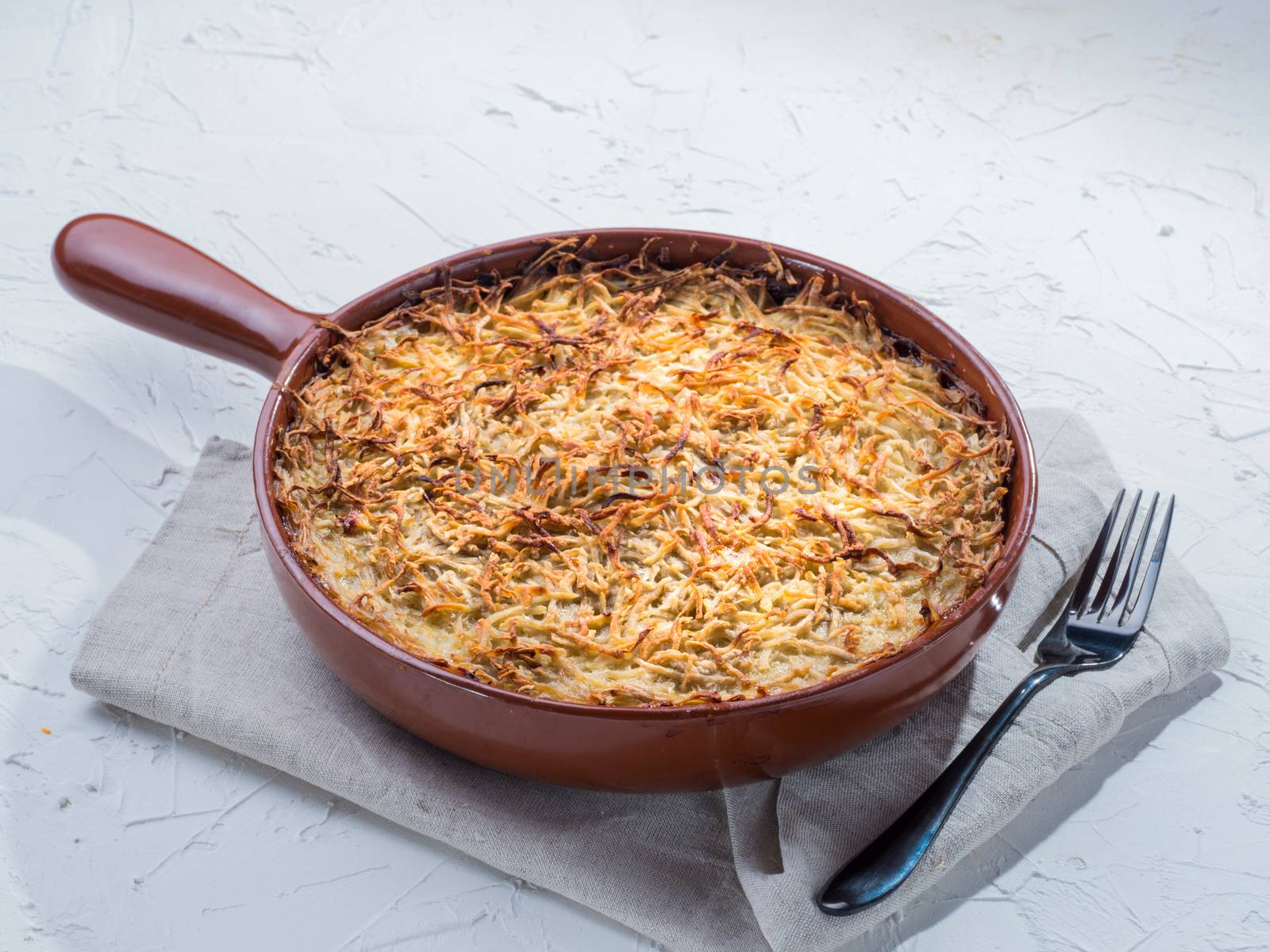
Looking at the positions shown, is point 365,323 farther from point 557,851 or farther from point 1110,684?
point 1110,684

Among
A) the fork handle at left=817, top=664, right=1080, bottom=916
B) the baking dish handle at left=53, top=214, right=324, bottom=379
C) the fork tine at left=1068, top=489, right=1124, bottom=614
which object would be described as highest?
the baking dish handle at left=53, top=214, right=324, bottom=379

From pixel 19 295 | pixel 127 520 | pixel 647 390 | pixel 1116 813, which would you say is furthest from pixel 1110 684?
pixel 19 295

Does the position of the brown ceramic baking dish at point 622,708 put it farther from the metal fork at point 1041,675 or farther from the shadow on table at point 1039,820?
the shadow on table at point 1039,820

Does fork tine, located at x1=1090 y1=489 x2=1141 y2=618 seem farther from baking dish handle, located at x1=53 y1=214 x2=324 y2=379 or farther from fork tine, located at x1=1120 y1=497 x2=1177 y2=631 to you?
baking dish handle, located at x1=53 y1=214 x2=324 y2=379

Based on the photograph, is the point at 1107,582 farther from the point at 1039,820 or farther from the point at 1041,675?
the point at 1039,820

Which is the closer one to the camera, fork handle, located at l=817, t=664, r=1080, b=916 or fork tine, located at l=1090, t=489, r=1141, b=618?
fork handle, located at l=817, t=664, r=1080, b=916

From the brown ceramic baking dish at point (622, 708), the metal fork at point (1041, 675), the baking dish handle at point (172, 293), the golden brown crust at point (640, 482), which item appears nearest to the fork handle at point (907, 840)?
the metal fork at point (1041, 675)

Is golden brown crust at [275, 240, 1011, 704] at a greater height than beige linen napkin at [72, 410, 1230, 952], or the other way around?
golden brown crust at [275, 240, 1011, 704]

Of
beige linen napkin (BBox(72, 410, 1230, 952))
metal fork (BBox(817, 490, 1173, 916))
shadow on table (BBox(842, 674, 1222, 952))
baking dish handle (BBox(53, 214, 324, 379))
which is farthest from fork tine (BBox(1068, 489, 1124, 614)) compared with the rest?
baking dish handle (BBox(53, 214, 324, 379))
